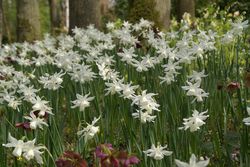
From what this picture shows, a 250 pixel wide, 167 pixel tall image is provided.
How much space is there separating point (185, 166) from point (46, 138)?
1.32 metres

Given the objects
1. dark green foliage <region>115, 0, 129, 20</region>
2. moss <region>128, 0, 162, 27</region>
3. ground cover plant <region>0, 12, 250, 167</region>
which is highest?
dark green foliage <region>115, 0, 129, 20</region>

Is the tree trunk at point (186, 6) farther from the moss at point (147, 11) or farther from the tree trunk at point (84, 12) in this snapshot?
the moss at point (147, 11)

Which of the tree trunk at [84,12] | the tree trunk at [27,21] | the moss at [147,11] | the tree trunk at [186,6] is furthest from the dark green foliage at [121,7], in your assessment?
the moss at [147,11]

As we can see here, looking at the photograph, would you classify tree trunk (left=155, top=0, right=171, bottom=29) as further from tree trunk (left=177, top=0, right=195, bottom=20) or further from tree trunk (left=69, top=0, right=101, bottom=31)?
tree trunk (left=177, top=0, right=195, bottom=20)

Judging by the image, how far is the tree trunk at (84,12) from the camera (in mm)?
7551

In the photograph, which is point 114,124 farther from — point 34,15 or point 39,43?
point 34,15

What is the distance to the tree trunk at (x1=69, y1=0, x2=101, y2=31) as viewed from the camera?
755 cm

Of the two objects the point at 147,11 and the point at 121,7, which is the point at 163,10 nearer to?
the point at 147,11

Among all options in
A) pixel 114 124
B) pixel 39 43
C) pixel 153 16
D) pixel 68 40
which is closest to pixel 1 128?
pixel 114 124

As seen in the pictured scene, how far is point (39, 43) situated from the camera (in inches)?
250

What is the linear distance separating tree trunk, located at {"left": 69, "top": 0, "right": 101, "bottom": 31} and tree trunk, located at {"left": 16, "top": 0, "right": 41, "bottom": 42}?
2.42 meters

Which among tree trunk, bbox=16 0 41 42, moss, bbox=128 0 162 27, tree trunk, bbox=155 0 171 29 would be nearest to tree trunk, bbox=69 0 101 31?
moss, bbox=128 0 162 27

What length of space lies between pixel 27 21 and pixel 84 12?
280 cm

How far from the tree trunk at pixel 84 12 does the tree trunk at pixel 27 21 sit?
2.42 meters
